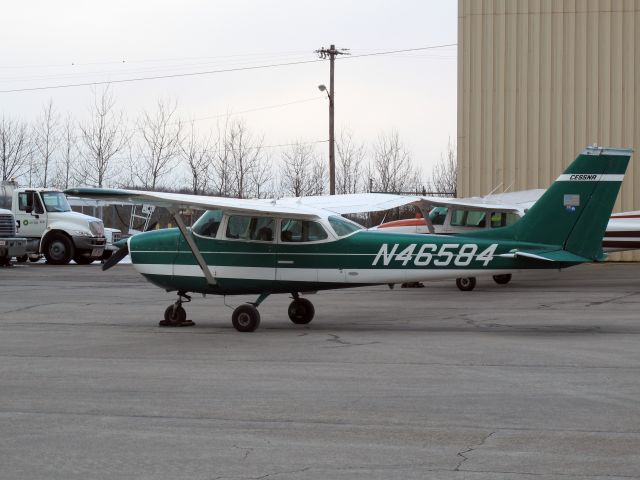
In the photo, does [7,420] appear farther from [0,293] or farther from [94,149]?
[94,149]

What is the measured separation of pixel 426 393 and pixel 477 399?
0.54m

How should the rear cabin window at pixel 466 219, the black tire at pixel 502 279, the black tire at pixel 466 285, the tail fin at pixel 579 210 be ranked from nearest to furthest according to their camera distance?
the tail fin at pixel 579 210 → the black tire at pixel 466 285 → the black tire at pixel 502 279 → the rear cabin window at pixel 466 219

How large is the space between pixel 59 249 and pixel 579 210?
23636mm

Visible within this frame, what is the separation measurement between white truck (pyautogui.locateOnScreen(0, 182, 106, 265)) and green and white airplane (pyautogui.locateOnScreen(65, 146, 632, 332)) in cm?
2029

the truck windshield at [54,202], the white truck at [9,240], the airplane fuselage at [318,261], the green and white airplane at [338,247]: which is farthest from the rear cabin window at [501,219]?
the truck windshield at [54,202]

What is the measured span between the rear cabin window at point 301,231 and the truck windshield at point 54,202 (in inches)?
865

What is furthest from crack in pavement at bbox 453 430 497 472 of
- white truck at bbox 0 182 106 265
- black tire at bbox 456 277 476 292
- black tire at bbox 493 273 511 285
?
white truck at bbox 0 182 106 265

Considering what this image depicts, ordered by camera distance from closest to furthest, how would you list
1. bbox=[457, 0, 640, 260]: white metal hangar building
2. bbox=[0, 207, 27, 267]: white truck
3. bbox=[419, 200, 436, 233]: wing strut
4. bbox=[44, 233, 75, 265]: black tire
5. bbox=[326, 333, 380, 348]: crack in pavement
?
bbox=[326, 333, 380, 348]: crack in pavement, bbox=[419, 200, 436, 233]: wing strut, bbox=[0, 207, 27, 267]: white truck, bbox=[44, 233, 75, 265]: black tire, bbox=[457, 0, 640, 260]: white metal hangar building

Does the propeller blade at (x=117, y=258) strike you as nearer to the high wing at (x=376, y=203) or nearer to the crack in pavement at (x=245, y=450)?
the high wing at (x=376, y=203)

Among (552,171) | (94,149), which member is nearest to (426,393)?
(552,171)

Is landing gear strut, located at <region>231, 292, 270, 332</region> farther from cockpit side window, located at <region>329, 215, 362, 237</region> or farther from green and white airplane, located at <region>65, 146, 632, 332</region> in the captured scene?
cockpit side window, located at <region>329, 215, 362, 237</region>

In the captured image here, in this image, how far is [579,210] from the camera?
15.6m

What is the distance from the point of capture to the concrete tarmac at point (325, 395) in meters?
7.10

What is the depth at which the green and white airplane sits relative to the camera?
50.2 ft
